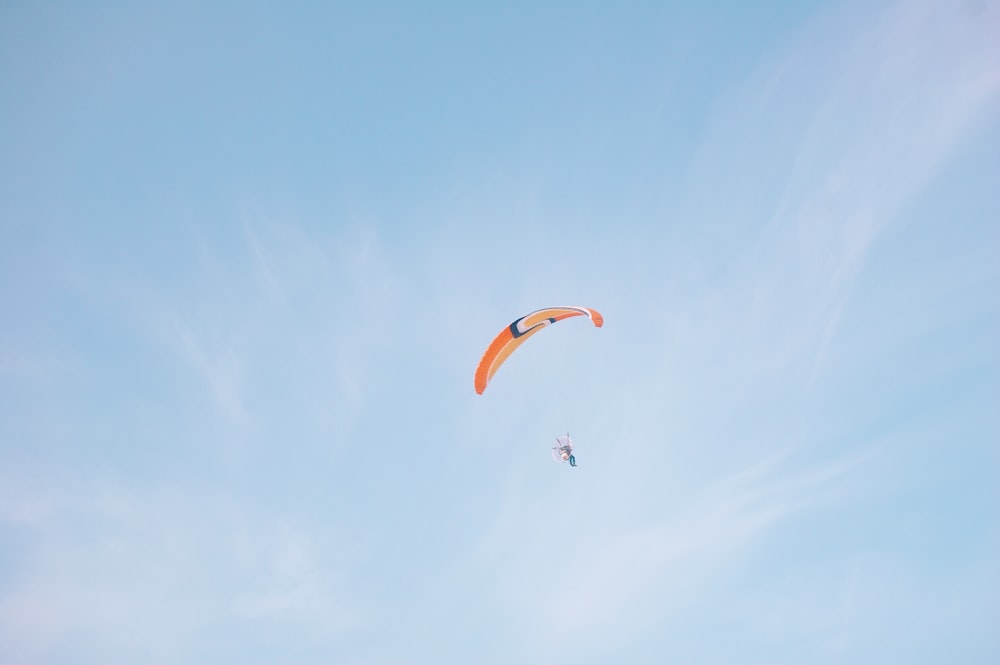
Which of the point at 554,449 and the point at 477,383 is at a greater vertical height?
the point at 477,383

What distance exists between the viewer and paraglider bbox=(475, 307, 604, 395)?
114 ft

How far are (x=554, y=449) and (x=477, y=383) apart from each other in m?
6.19

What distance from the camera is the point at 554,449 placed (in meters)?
36.7

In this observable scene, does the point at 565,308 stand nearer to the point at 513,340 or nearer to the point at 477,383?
the point at 513,340

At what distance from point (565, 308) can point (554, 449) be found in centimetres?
816

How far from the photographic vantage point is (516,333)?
35.0 metres

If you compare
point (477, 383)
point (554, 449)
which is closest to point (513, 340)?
point (477, 383)

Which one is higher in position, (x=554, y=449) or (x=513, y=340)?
(x=513, y=340)

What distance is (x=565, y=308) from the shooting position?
118 ft

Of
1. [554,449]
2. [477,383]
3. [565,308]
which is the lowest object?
[554,449]

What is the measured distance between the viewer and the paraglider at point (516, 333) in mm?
34625

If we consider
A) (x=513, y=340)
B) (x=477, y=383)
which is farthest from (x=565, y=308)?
(x=477, y=383)

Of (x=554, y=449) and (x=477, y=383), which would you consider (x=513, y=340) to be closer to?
(x=477, y=383)
